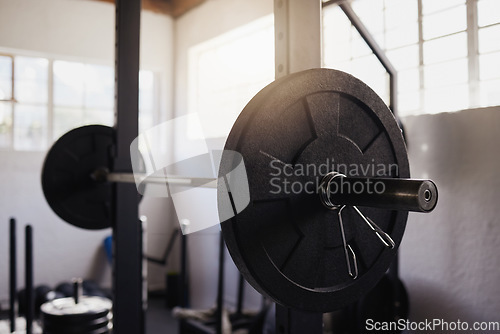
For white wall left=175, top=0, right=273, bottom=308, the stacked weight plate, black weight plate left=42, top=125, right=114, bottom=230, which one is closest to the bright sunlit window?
white wall left=175, top=0, right=273, bottom=308

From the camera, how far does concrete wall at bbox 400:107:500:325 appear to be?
6.12ft

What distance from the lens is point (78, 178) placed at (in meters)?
1.83

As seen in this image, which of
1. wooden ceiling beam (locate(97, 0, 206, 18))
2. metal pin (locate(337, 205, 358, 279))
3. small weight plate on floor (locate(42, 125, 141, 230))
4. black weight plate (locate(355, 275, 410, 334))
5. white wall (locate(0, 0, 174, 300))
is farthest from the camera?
wooden ceiling beam (locate(97, 0, 206, 18))

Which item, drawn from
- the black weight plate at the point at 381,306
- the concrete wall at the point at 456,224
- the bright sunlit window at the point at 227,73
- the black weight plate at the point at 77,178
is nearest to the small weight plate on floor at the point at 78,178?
the black weight plate at the point at 77,178

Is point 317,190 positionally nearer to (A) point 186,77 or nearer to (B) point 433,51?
(B) point 433,51

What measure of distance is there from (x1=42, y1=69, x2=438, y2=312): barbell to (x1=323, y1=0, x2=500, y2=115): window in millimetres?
1340

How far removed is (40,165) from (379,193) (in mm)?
3547

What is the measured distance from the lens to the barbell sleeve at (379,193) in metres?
0.66

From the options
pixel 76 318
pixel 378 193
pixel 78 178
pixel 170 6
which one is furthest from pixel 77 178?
pixel 170 6

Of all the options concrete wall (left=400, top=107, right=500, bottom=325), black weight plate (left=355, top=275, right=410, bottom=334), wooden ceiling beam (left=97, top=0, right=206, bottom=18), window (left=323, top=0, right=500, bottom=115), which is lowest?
black weight plate (left=355, top=275, right=410, bottom=334)

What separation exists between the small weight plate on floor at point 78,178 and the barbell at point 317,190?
3.94 ft

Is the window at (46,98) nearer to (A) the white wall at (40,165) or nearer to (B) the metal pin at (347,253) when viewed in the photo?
(A) the white wall at (40,165)

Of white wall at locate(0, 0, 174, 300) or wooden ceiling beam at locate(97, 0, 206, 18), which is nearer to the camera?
white wall at locate(0, 0, 174, 300)

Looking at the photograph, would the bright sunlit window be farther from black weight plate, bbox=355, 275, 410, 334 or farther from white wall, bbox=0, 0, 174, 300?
black weight plate, bbox=355, 275, 410, 334
